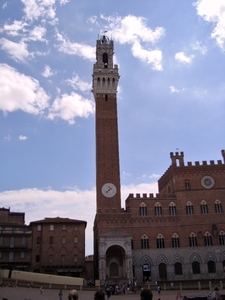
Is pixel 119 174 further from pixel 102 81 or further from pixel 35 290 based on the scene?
pixel 35 290

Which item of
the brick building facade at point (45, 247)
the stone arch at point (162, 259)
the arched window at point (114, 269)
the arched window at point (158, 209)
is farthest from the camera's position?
the arched window at point (158, 209)

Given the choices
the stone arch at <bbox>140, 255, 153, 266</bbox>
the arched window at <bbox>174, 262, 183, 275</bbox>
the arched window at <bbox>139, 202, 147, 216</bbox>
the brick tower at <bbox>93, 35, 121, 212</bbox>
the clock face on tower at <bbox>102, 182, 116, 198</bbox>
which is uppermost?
the brick tower at <bbox>93, 35, 121, 212</bbox>

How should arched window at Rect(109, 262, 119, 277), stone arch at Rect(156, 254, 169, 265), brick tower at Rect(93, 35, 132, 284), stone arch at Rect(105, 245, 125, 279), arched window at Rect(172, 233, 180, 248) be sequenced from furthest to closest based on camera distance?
arched window at Rect(172, 233, 180, 248) < stone arch at Rect(156, 254, 169, 265) < arched window at Rect(109, 262, 119, 277) < stone arch at Rect(105, 245, 125, 279) < brick tower at Rect(93, 35, 132, 284)

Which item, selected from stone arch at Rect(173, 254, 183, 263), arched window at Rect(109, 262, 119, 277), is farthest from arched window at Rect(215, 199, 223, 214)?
arched window at Rect(109, 262, 119, 277)

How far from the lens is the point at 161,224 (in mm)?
51719

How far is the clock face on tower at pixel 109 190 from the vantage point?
52531 mm

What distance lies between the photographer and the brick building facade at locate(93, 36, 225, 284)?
48.8 m

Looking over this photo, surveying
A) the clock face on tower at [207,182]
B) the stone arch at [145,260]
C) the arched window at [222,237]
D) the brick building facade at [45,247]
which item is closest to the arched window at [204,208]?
the clock face on tower at [207,182]

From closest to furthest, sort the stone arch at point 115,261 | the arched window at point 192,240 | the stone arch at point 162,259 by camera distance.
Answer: the stone arch at point 115,261 → the stone arch at point 162,259 → the arched window at point 192,240

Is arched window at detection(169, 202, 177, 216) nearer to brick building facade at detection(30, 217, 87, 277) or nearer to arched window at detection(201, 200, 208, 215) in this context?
arched window at detection(201, 200, 208, 215)

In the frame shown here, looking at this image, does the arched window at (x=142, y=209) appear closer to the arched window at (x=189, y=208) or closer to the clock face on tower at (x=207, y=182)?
the arched window at (x=189, y=208)

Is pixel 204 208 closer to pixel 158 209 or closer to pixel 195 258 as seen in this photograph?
pixel 158 209

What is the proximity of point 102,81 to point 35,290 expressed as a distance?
36662mm

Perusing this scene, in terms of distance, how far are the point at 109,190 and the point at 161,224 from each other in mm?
9489
